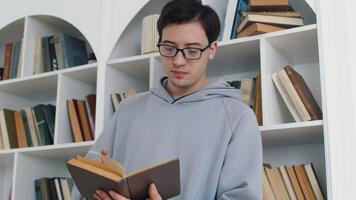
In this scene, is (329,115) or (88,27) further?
(88,27)

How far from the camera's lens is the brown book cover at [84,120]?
234 cm

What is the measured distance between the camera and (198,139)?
1.46 meters

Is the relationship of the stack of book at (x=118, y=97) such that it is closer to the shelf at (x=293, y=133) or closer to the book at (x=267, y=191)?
the shelf at (x=293, y=133)

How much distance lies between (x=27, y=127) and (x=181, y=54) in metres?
1.38

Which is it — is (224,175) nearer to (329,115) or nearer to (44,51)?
(329,115)

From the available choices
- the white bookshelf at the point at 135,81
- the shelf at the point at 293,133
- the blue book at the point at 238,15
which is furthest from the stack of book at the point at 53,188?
the blue book at the point at 238,15

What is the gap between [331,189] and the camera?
165 centimetres

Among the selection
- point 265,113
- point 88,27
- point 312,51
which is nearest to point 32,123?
point 88,27

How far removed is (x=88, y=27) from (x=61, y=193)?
32.5 inches

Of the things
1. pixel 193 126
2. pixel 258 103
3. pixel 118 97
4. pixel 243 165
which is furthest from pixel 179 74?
pixel 118 97

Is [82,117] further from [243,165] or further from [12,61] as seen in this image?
[243,165]

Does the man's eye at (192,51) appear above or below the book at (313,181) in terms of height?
above

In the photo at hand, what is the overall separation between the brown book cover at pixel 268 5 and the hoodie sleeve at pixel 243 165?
2.15ft

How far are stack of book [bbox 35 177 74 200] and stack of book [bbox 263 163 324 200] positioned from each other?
106 centimetres
